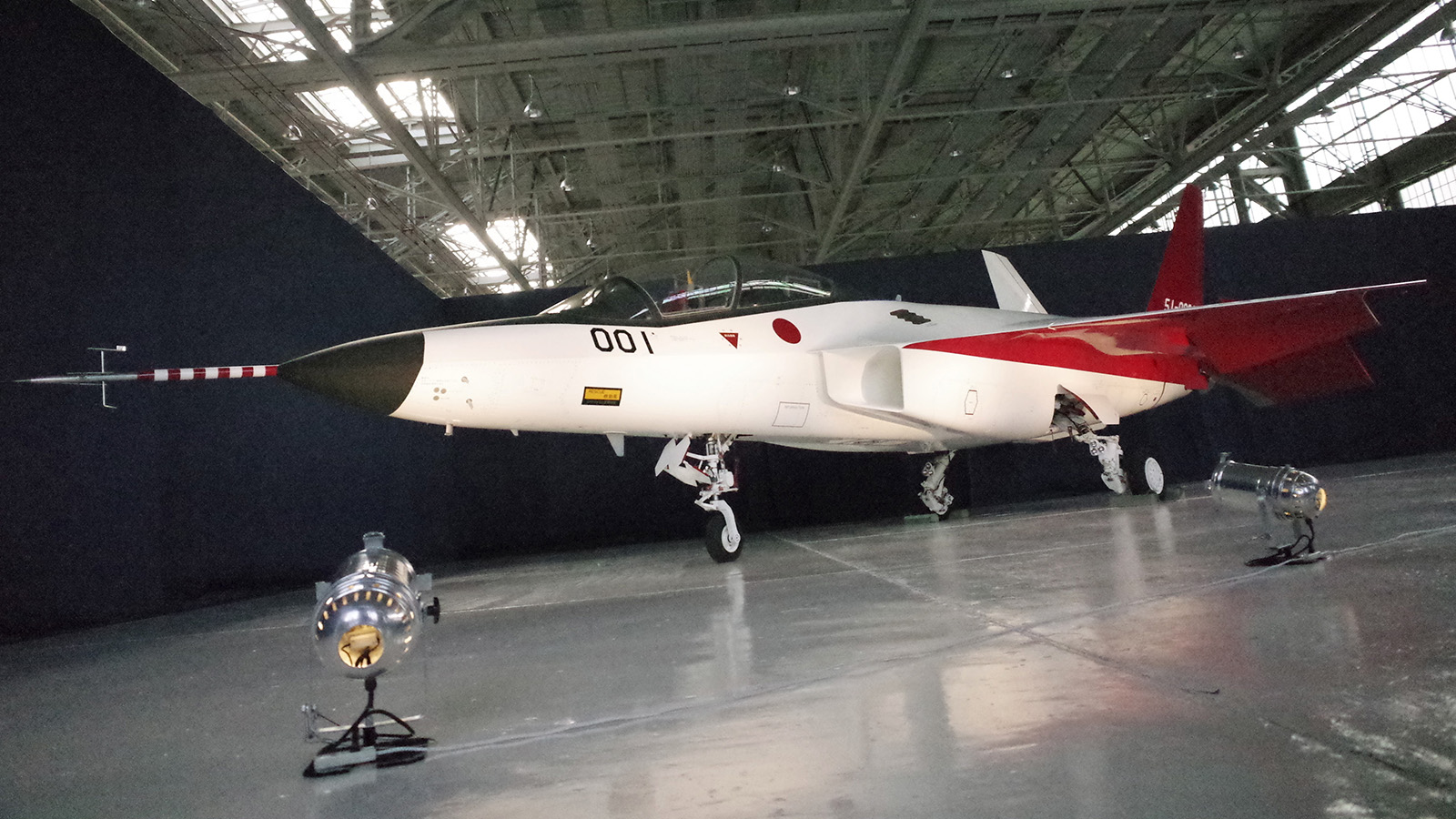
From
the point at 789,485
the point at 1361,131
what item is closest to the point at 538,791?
the point at 789,485

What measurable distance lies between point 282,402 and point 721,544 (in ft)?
14.2

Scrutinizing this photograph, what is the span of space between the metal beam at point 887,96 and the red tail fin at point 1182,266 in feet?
11.5

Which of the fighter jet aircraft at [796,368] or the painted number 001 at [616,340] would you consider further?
the painted number 001 at [616,340]

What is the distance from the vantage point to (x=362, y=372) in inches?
156

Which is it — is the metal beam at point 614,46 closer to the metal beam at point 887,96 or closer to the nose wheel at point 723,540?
the metal beam at point 887,96

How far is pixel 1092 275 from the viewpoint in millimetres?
10938

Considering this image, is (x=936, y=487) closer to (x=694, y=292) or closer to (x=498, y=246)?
(x=694, y=292)

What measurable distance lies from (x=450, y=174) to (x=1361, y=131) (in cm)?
2044

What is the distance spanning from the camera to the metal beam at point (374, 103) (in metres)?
7.61

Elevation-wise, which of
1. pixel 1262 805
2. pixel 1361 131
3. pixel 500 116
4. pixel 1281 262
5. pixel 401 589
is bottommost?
pixel 1262 805

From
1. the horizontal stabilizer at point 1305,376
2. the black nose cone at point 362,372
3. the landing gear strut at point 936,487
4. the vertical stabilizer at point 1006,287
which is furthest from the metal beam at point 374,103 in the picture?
the horizontal stabilizer at point 1305,376

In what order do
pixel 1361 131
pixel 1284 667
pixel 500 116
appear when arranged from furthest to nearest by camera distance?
pixel 1361 131 < pixel 500 116 < pixel 1284 667

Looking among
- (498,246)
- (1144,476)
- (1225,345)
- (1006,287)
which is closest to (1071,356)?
(1225,345)

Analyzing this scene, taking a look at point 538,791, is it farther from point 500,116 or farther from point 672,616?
point 500,116
